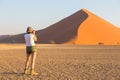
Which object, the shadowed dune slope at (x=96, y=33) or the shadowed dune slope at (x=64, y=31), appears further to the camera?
the shadowed dune slope at (x=64, y=31)

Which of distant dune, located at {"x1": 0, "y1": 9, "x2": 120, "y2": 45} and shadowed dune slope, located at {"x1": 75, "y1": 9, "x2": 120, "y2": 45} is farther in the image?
shadowed dune slope, located at {"x1": 75, "y1": 9, "x2": 120, "y2": 45}

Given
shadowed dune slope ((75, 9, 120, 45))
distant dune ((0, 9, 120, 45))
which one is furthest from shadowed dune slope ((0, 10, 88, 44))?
shadowed dune slope ((75, 9, 120, 45))

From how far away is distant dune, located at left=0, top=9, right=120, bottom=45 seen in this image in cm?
8538

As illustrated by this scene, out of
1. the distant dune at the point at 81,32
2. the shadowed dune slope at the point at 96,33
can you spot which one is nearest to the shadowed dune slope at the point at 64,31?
the distant dune at the point at 81,32

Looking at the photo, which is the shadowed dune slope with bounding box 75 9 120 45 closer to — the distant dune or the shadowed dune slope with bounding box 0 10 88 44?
the distant dune

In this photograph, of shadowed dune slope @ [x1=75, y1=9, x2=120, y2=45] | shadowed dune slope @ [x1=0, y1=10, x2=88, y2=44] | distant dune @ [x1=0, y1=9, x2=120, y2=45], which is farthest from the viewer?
shadowed dune slope @ [x1=0, y1=10, x2=88, y2=44]

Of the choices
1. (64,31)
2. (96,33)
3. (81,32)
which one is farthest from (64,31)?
(96,33)

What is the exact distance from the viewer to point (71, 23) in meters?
99.1

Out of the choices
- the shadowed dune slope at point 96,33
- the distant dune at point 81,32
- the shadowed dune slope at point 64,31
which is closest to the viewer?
the distant dune at point 81,32

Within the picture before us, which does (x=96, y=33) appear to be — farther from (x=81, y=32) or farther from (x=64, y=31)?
(x=64, y=31)

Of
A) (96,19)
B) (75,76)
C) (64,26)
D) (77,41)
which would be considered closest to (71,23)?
(64,26)

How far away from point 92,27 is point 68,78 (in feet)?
279

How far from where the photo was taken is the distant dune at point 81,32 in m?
85.4

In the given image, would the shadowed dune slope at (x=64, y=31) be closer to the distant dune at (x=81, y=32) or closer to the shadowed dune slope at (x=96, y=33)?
the distant dune at (x=81, y=32)
